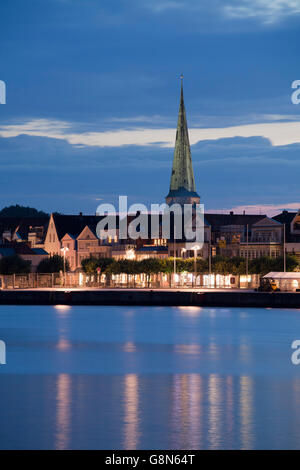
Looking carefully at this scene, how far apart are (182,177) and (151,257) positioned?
68.1 metres

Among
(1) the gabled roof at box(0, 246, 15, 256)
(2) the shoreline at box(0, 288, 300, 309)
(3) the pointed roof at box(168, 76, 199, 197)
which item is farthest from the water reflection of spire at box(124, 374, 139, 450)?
(3) the pointed roof at box(168, 76, 199, 197)

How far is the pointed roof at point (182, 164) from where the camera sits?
193 metres

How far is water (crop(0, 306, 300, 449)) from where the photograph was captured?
28.2m

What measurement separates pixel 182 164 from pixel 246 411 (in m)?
162

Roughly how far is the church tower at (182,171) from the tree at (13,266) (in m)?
61.3

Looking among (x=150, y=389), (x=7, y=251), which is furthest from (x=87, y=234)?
(x=150, y=389)

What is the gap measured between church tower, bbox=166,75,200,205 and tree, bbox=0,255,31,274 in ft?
201

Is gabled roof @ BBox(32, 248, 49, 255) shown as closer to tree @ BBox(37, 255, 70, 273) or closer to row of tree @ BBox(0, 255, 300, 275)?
row of tree @ BBox(0, 255, 300, 275)

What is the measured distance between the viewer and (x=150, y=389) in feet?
125

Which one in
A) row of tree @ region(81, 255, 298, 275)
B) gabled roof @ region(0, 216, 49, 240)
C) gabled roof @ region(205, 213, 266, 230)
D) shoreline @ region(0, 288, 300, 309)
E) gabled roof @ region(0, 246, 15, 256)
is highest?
gabled roof @ region(0, 216, 49, 240)

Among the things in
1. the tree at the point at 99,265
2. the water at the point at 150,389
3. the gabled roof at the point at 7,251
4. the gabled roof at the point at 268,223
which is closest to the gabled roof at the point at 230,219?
the gabled roof at the point at 268,223

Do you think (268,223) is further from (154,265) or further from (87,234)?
(87,234)

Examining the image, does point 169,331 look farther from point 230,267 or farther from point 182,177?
point 182,177

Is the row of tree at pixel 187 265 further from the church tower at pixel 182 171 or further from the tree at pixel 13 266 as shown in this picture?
the church tower at pixel 182 171
